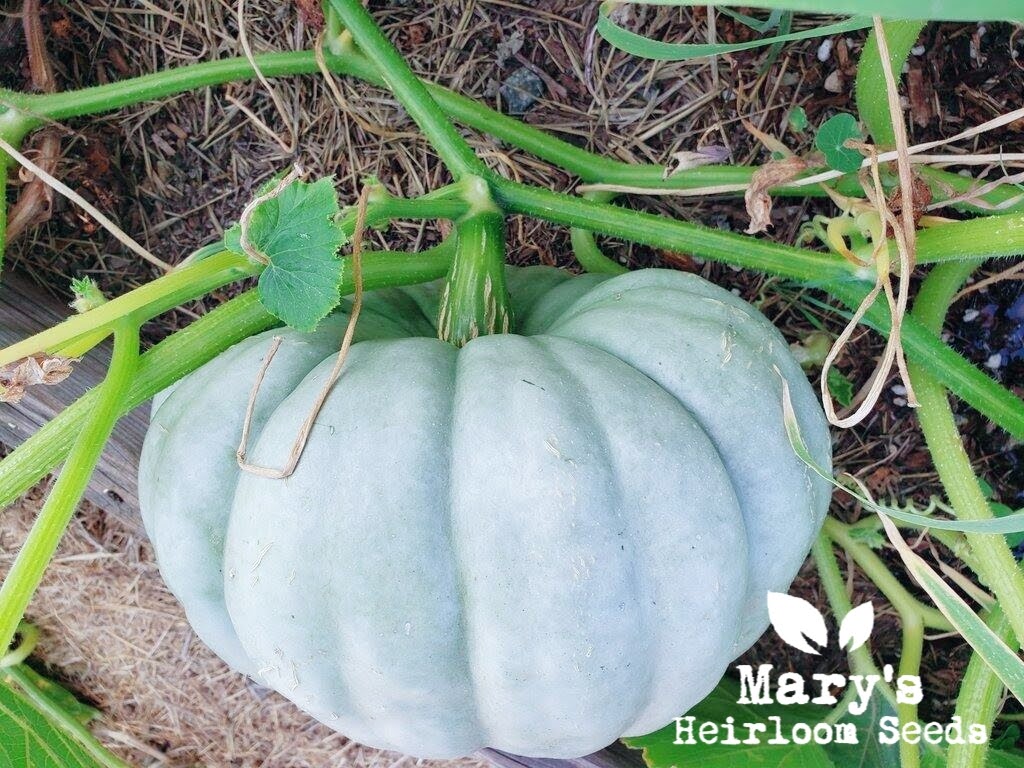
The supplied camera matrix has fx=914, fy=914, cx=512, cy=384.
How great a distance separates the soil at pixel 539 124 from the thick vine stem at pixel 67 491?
0.69 m

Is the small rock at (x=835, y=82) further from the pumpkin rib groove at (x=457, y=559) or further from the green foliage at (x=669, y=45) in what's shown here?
the pumpkin rib groove at (x=457, y=559)

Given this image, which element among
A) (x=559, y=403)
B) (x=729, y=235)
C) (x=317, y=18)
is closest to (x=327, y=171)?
(x=317, y=18)

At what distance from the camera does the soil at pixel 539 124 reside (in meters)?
1.56

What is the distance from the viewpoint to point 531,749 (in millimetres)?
1111

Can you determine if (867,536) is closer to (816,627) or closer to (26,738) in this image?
(816,627)

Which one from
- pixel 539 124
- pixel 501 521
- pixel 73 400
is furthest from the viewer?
pixel 539 124

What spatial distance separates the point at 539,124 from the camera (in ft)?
5.38

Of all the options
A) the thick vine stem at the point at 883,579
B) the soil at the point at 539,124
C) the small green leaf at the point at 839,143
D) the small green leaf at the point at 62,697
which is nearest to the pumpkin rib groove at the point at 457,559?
the small green leaf at the point at 839,143

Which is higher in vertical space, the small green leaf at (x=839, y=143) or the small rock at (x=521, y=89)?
the small rock at (x=521, y=89)

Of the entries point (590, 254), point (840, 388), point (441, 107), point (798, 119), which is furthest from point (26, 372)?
point (840, 388)

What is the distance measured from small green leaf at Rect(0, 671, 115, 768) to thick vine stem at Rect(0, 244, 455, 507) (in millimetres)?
389

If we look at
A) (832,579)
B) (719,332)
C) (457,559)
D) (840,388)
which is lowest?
(832,579)

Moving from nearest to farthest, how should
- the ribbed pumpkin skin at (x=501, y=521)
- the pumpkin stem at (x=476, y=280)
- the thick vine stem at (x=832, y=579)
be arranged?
1. the ribbed pumpkin skin at (x=501, y=521)
2. the pumpkin stem at (x=476, y=280)
3. the thick vine stem at (x=832, y=579)

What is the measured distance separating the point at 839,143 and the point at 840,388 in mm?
538
